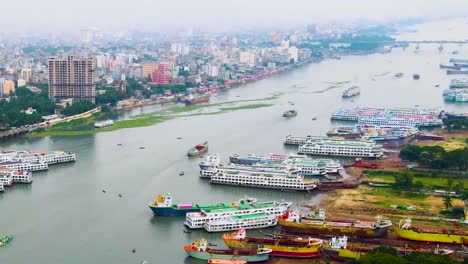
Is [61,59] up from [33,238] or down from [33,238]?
up

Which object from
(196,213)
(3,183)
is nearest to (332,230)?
(196,213)

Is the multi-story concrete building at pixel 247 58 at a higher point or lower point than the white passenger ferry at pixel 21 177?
higher

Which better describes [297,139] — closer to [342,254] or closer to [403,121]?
[403,121]

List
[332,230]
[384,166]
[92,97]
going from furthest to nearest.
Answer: [92,97] → [384,166] → [332,230]

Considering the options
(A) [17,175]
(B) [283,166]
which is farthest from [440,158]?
(A) [17,175]

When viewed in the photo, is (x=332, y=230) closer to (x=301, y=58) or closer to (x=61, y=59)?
(x=61, y=59)

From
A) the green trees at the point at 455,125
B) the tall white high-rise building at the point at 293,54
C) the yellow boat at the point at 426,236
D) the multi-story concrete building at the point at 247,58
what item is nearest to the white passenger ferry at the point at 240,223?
the yellow boat at the point at 426,236

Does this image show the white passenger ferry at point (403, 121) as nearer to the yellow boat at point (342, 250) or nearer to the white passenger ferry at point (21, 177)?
the white passenger ferry at point (21, 177)
